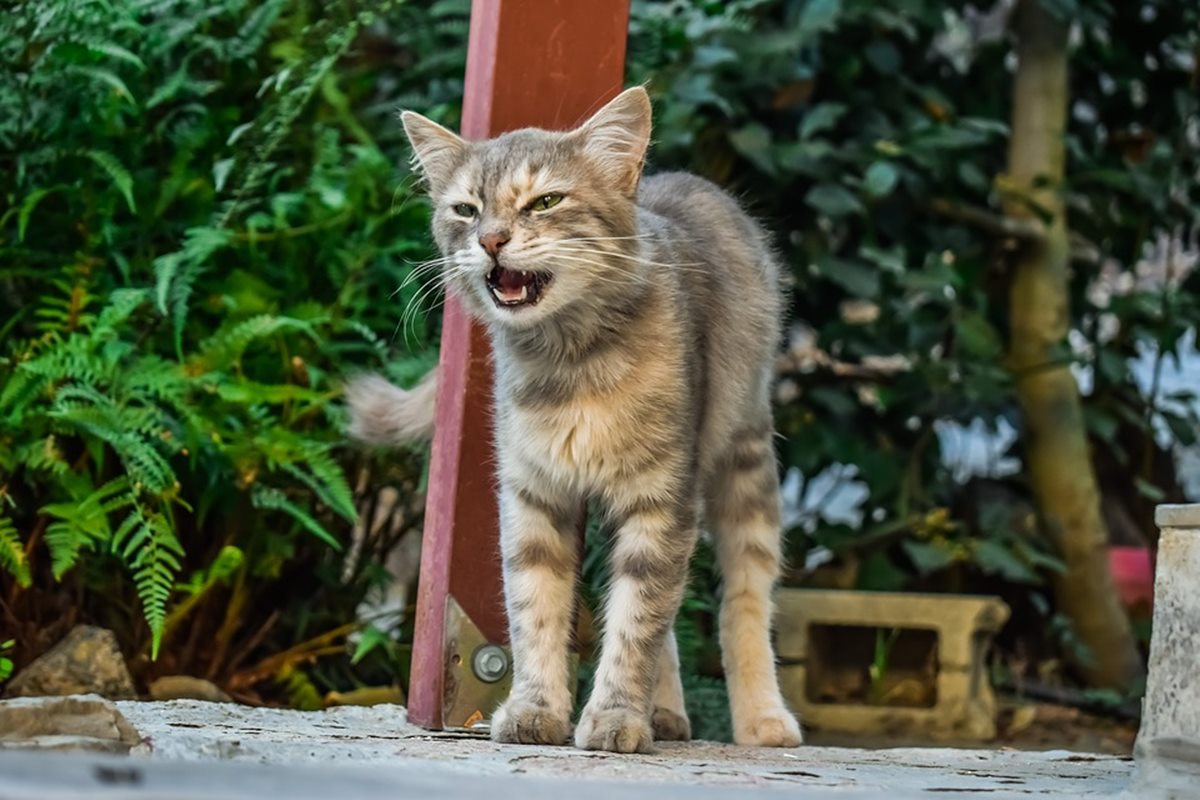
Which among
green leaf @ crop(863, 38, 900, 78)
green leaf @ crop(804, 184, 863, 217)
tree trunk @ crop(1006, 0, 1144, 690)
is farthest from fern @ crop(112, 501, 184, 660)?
tree trunk @ crop(1006, 0, 1144, 690)

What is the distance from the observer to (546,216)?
2752 mm

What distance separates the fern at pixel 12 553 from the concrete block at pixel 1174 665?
226cm

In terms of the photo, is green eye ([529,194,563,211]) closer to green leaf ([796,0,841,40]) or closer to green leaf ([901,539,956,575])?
green leaf ([796,0,841,40])

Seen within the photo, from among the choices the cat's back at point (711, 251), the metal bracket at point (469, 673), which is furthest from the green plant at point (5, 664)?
the cat's back at point (711, 251)

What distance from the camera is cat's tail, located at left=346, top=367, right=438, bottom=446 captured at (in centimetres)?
343

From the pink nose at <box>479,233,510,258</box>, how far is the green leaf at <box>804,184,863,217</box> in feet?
6.98

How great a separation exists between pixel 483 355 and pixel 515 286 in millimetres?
398

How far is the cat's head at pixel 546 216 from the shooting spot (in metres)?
2.70

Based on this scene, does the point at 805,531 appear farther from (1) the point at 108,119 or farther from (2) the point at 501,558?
(1) the point at 108,119

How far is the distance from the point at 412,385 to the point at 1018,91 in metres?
2.71

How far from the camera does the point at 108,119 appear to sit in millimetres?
3814

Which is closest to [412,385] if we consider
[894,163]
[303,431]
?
[303,431]

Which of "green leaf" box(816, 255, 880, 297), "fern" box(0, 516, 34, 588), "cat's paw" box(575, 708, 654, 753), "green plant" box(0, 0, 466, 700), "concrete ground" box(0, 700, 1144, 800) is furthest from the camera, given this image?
"green leaf" box(816, 255, 880, 297)

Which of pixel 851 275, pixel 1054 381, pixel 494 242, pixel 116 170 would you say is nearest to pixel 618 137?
pixel 494 242
